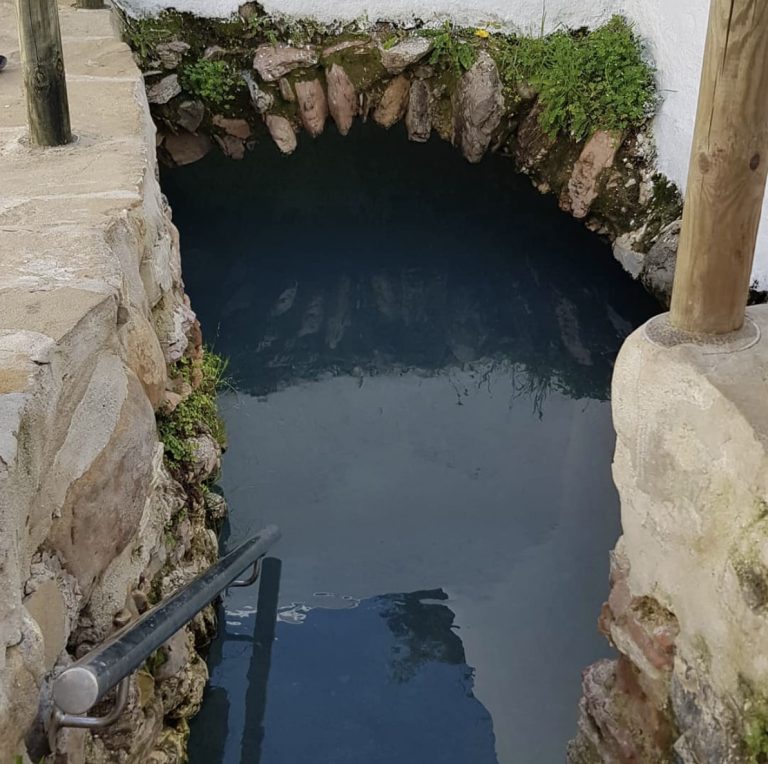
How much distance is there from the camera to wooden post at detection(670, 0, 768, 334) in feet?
7.76

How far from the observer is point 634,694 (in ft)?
9.81

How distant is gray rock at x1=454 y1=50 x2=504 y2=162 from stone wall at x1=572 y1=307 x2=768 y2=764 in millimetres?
4471

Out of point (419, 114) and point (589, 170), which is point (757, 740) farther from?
point (419, 114)

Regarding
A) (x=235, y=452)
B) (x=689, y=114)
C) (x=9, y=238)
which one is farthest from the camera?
(x=689, y=114)

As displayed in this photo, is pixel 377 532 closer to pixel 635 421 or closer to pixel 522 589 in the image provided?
pixel 522 589

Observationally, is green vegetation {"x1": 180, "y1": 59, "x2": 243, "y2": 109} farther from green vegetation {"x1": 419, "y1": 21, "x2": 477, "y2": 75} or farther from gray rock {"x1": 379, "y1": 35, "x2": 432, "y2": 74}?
green vegetation {"x1": 419, "y1": 21, "x2": 477, "y2": 75}

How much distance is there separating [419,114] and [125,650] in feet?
18.5

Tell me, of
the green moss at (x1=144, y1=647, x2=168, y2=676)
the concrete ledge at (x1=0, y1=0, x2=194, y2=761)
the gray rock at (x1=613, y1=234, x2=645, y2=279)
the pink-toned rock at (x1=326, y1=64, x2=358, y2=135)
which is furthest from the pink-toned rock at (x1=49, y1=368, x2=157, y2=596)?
the pink-toned rock at (x1=326, y1=64, x2=358, y2=135)

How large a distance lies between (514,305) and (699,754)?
409cm

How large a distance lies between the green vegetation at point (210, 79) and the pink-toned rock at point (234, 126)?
167 mm

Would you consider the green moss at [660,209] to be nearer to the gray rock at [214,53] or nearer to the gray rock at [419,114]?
the gray rock at [419,114]

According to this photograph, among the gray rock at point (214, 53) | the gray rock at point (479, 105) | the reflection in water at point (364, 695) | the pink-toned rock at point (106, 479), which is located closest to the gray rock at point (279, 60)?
the gray rock at point (214, 53)

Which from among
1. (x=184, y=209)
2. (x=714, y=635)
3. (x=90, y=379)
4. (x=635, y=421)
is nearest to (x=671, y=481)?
(x=635, y=421)

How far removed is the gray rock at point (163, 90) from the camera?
682 centimetres
